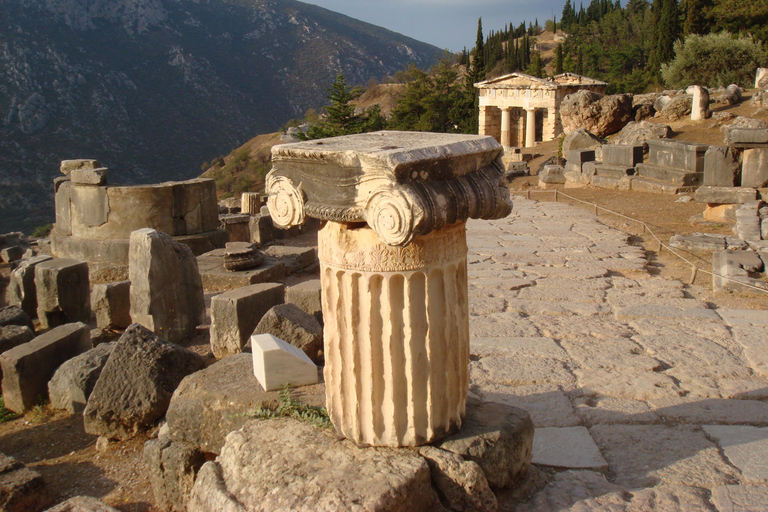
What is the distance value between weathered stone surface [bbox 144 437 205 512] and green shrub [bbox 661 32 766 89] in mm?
24072

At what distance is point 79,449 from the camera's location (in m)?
4.04

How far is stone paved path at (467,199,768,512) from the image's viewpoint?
2887mm

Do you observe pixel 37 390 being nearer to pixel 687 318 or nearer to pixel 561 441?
pixel 561 441

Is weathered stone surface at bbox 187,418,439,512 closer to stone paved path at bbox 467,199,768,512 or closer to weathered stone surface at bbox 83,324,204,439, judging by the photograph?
stone paved path at bbox 467,199,768,512

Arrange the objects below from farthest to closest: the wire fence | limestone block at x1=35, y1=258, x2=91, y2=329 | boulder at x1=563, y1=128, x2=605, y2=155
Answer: boulder at x1=563, y1=128, x2=605, y2=155
limestone block at x1=35, y1=258, x2=91, y2=329
the wire fence

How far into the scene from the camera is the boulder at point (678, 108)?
57.0 ft

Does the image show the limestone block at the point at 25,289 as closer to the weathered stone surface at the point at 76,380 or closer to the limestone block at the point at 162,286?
the limestone block at the point at 162,286

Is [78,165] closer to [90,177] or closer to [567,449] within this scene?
[90,177]

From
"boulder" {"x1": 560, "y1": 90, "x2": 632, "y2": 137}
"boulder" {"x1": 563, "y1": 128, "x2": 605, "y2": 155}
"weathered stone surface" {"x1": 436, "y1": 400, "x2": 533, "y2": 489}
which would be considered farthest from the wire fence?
"boulder" {"x1": 560, "y1": 90, "x2": 632, "y2": 137}

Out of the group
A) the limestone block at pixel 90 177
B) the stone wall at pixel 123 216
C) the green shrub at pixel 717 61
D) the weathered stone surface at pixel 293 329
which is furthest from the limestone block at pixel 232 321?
the green shrub at pixel 717 61

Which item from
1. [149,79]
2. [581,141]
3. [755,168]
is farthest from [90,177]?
[149,79]

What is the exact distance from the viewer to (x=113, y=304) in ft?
19.7

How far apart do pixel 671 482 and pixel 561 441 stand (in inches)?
21.6

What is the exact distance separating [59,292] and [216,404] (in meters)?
4.05
